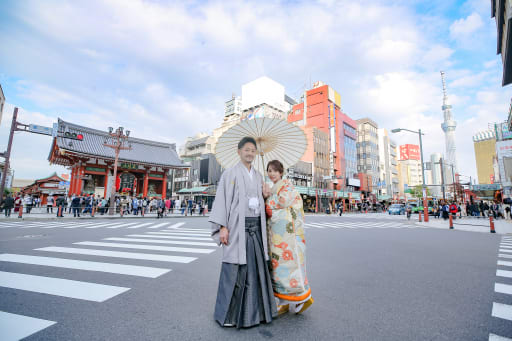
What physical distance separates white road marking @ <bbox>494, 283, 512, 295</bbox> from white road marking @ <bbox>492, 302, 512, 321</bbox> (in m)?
0.64

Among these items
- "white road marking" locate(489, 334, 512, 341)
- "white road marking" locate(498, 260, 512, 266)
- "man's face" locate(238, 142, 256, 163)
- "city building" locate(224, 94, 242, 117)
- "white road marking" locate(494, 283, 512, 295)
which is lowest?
"white road marking" locate(498, 260, 512, 266)

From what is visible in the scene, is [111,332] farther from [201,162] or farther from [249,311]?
[201,162]

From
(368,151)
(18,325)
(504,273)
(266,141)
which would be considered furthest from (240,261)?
(368,151)

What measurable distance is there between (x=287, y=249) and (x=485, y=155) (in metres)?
93.5

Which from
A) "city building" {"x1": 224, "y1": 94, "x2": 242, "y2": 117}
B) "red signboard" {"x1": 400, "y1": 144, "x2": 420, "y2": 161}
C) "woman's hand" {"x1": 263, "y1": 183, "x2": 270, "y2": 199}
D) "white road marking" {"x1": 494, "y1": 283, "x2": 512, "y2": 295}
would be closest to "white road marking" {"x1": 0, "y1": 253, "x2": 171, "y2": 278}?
"woman's hand" {"x1": 263, "y1": 183, "x2": 270, "y2": 199}

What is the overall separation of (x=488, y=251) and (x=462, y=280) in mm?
3893

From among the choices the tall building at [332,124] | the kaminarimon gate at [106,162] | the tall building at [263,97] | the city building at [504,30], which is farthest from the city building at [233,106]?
the city building at [504,30]

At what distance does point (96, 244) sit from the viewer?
6.38m

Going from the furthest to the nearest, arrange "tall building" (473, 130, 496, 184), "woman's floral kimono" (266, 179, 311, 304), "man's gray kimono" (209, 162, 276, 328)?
"tall building" (473, 130, 496, 184)
"woman's floral kimono" (266, 179, 311, 304)
"man's gray kimono" (209, 162, 276, 328)

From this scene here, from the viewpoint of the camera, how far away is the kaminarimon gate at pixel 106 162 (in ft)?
79.6

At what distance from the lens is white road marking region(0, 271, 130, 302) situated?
9.57 ft

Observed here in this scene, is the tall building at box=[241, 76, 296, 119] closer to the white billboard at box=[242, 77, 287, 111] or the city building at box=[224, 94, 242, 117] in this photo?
the white billboard at box=[242, 77, 287, 111]

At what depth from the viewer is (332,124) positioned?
47.2m

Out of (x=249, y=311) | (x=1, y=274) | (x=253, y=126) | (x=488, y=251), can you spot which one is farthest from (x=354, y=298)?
(x=488, y=251)
